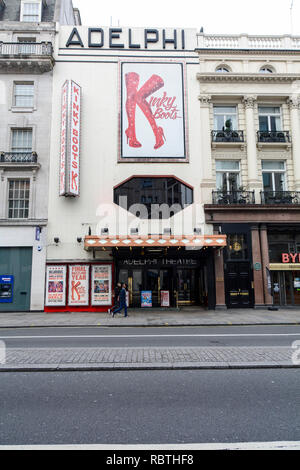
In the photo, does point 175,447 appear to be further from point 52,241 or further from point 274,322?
point 52,241

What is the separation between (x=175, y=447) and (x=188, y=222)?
17.7 m

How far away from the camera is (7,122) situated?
69.6 ft

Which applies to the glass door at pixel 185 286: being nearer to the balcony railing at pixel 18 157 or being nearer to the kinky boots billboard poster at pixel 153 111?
the kinky boots billboard poster at pixel 153 111

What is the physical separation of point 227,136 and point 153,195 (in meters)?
6.78

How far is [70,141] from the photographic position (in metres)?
20.0

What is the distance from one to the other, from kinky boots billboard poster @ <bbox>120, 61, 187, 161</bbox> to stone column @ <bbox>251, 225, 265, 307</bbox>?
7221 millimetres

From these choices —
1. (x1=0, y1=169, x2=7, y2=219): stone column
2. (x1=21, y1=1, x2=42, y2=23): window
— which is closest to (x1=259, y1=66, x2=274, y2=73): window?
(x1=21, y1=1, x2=42, y2=23): window

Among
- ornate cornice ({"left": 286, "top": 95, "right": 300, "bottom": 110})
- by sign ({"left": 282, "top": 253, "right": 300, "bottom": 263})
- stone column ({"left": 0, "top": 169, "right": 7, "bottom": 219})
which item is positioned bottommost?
by sign ({"left": 282, "top": 253, "right": 300, "bottom": 263})

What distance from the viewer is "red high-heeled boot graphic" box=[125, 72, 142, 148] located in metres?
21.4

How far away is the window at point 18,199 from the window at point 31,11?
13265 mm

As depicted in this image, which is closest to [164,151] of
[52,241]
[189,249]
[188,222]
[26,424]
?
[188,222]

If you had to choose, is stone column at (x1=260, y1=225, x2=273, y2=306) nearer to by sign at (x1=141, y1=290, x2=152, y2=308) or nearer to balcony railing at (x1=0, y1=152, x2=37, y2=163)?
by sign at (x1=141, y1=290, x2=152, y2=308)

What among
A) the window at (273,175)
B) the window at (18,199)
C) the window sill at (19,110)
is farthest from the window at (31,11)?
the window at (273,175)

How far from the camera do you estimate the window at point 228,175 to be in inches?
843
